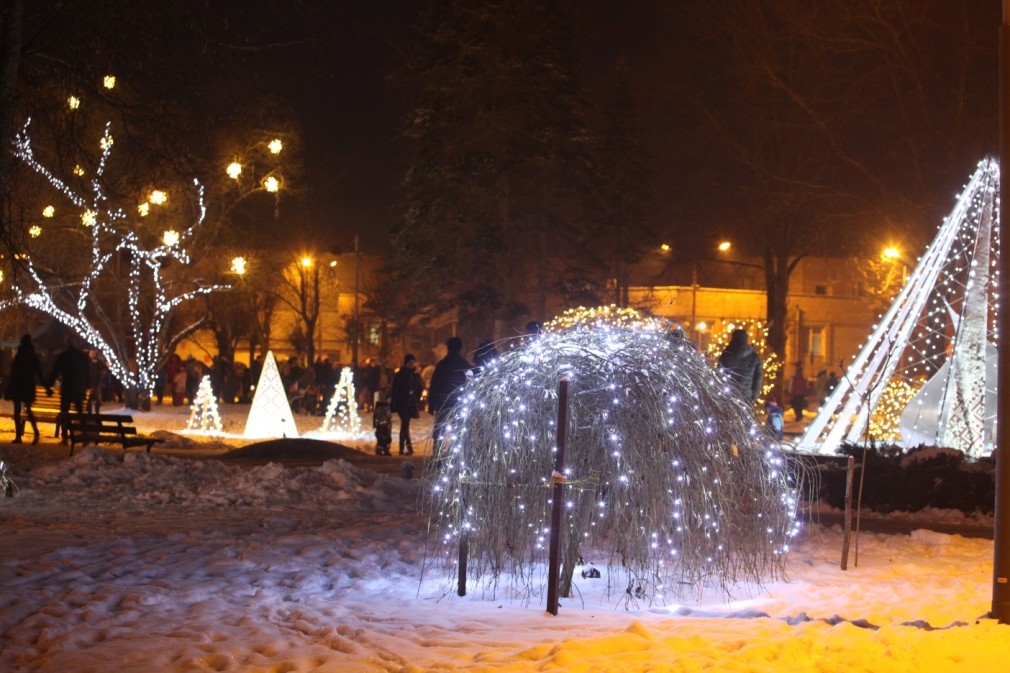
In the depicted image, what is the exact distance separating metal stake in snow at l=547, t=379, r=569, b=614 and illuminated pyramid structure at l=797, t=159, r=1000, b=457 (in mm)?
12027

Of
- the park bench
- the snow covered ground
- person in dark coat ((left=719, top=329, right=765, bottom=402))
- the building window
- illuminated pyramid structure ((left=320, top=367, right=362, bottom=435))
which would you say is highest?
the building window

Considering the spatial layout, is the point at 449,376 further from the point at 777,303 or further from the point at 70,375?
the point at 777,303

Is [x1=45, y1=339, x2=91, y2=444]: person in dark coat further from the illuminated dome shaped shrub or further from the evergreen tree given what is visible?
the illuminated dome shaped shrub

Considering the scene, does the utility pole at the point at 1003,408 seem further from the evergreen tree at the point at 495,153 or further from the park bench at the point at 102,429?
the evergreen tree at the point at 495,153

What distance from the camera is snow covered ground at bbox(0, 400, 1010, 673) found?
276 inches

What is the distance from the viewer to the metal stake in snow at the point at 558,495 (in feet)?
26.5

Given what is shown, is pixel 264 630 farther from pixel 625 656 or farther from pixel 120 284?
pixel 120 284

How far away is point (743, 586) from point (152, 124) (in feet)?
29.3

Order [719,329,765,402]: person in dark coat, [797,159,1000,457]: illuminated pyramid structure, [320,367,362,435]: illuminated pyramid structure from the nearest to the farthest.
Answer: [719,329,765,402]: person in dark coat → [797,159,1000,457]: illuminated pyramid structure → [320,367,362,435]: illuminated pyramid structure

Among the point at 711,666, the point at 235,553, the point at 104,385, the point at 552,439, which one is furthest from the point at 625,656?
the point at 104,385

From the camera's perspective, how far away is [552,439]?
28.3 ft

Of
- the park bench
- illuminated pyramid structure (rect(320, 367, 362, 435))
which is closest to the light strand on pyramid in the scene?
illuminated pyramid structure (rect(320, 367, 362, 435))

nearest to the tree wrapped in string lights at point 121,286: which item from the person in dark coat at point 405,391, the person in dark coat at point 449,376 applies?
the person in dark coat at point 405,391

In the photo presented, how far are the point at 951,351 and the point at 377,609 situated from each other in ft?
48.0
